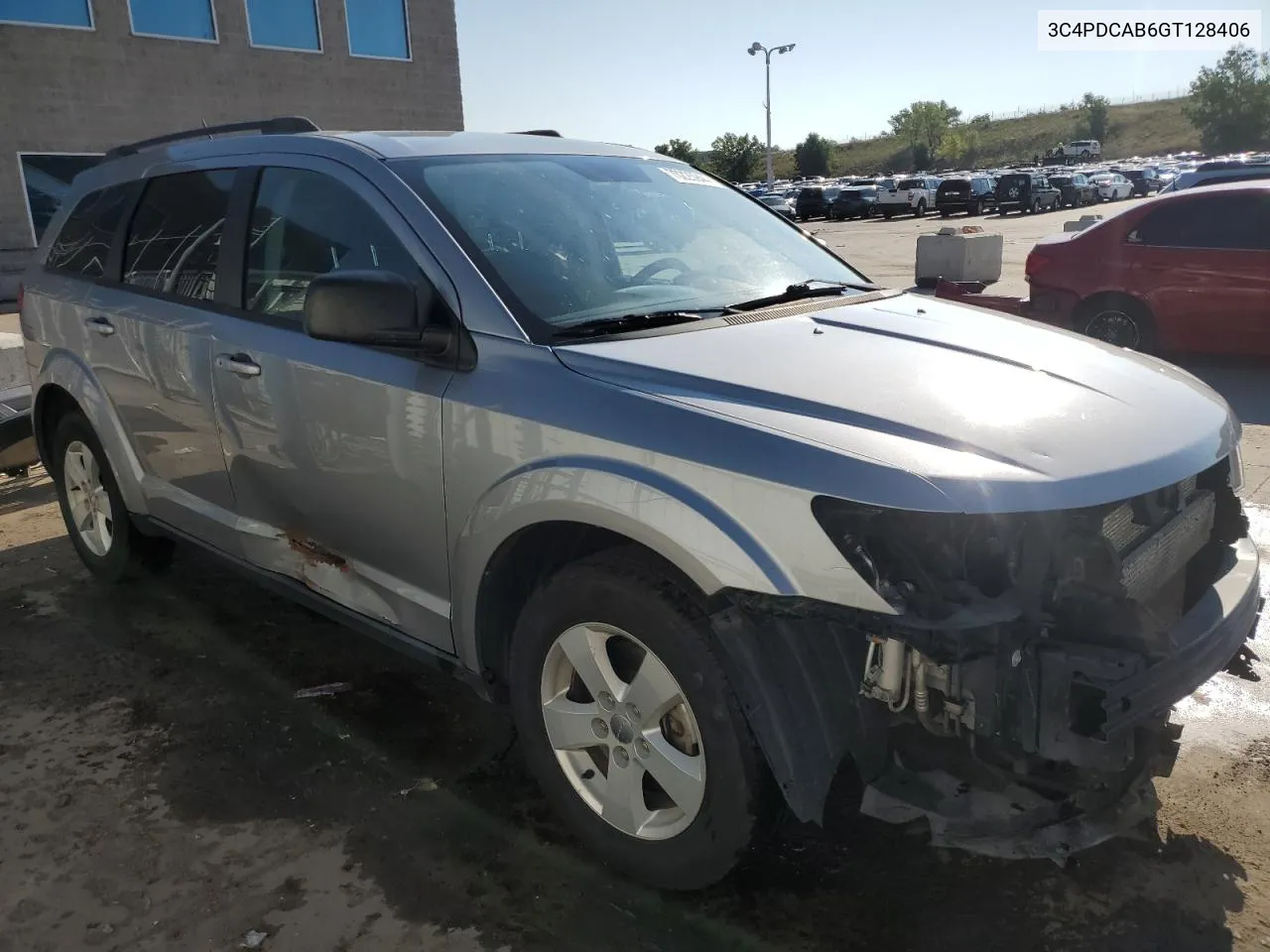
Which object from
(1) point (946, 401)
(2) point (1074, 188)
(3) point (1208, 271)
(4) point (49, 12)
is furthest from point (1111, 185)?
(1) point (946, 401)

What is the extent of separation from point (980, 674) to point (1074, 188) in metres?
45.3

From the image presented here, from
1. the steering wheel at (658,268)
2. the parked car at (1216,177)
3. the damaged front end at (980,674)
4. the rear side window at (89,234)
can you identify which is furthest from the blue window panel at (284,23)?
the damaged front end at (980,674)

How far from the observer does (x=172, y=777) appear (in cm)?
321

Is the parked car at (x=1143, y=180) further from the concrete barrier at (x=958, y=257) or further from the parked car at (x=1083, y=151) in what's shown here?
the concrete barrier at (x=958, y=257)

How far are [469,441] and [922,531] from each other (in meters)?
1.19

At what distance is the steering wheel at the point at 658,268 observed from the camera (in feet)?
10.1

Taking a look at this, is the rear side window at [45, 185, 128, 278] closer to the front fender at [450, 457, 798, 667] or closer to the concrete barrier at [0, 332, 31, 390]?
the front fender at [450, 457, 798, 667]

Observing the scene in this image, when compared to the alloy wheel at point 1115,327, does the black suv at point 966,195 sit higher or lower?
higher

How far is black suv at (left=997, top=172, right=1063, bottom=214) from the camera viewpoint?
3897 cm

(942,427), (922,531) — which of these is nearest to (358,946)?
(922,531)

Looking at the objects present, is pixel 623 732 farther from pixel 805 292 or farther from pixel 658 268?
pixel 805 292

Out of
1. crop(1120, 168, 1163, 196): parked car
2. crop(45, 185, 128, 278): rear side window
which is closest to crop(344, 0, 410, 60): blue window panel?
crop(45, 185, 128, 278): rear side window

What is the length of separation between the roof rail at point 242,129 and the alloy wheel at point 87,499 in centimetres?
136

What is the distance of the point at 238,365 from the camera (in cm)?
339
